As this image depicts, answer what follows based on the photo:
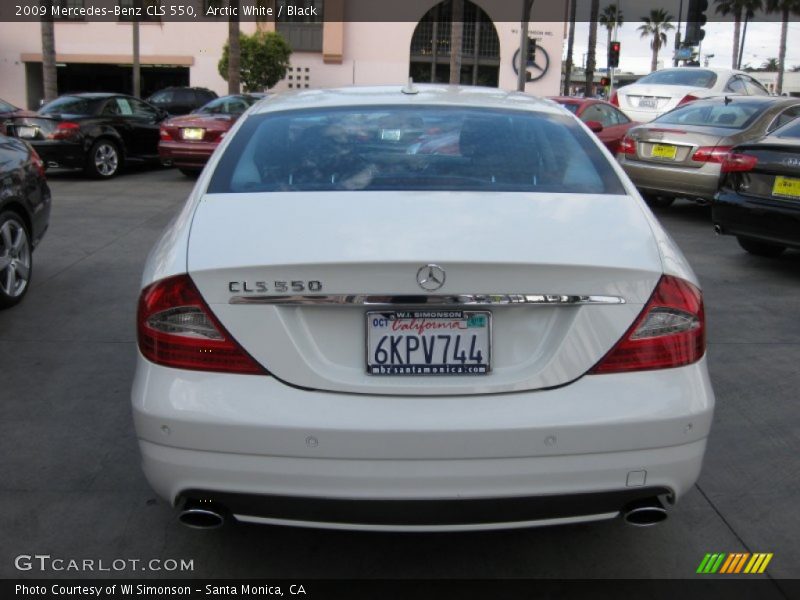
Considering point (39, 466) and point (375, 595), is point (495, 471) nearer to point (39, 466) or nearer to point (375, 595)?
point (375, 595)

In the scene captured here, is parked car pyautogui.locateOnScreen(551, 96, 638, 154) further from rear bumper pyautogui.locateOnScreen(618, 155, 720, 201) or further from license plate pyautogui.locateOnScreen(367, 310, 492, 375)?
license plate pyautogui.locateOnScreen(367, 310, 492, 375)

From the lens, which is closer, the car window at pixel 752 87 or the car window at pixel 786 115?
the car window at pixel 786 115

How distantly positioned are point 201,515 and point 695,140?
8.76 meters

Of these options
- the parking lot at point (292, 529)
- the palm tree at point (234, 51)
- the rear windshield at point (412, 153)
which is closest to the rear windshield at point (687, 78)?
the parking lot at point (292, 529)

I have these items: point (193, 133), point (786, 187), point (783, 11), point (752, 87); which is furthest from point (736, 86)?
point (783, 11)

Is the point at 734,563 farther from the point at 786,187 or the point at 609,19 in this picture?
the point at 609,19

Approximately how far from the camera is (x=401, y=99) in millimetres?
3920

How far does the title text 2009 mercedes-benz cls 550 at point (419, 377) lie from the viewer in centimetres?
256

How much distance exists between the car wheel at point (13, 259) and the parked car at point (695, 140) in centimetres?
→ 697

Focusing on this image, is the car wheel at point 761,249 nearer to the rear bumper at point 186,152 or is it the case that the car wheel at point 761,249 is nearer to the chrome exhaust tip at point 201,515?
the chrome exhaust tip at point 201,515

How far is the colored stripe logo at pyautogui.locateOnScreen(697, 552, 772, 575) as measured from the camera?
3.15 metres

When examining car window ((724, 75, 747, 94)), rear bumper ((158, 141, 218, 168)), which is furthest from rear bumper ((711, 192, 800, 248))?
car window ((724, 75, 747, 94))

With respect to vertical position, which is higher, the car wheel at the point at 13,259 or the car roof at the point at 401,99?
the car roof at the point at 401,99

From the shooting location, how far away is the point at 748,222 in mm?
7539
